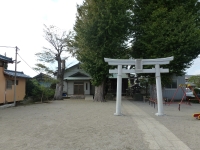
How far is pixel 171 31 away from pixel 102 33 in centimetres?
638

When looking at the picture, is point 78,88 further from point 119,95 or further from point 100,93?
point 119,95

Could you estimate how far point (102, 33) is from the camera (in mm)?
16922

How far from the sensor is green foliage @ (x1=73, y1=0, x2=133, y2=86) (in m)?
16.8

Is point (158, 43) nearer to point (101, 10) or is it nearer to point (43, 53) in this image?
point (101, 10)

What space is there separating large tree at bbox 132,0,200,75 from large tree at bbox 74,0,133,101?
1.91m

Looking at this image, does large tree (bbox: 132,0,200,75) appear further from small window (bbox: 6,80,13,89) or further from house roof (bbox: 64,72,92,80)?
small window (bbox: 6,80,13,89)

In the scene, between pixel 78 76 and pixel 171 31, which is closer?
pixel 171 31

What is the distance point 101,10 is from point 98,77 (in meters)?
6.44

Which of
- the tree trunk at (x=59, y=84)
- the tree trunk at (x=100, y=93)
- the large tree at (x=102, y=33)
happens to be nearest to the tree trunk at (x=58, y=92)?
the tree trunk at (x=59, y=84)

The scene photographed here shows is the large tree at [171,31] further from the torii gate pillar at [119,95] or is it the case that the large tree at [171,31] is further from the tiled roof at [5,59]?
the tiled roof at [5,59]

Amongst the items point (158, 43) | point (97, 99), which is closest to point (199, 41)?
point (158, 43)

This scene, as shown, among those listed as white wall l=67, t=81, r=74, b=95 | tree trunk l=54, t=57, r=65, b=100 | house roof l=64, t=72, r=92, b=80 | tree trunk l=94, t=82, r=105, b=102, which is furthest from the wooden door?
tree trunk l=94, t=82, r=105, b=102

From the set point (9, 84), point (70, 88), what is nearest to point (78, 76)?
point (70, 88)

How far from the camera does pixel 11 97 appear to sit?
16.5 metres
